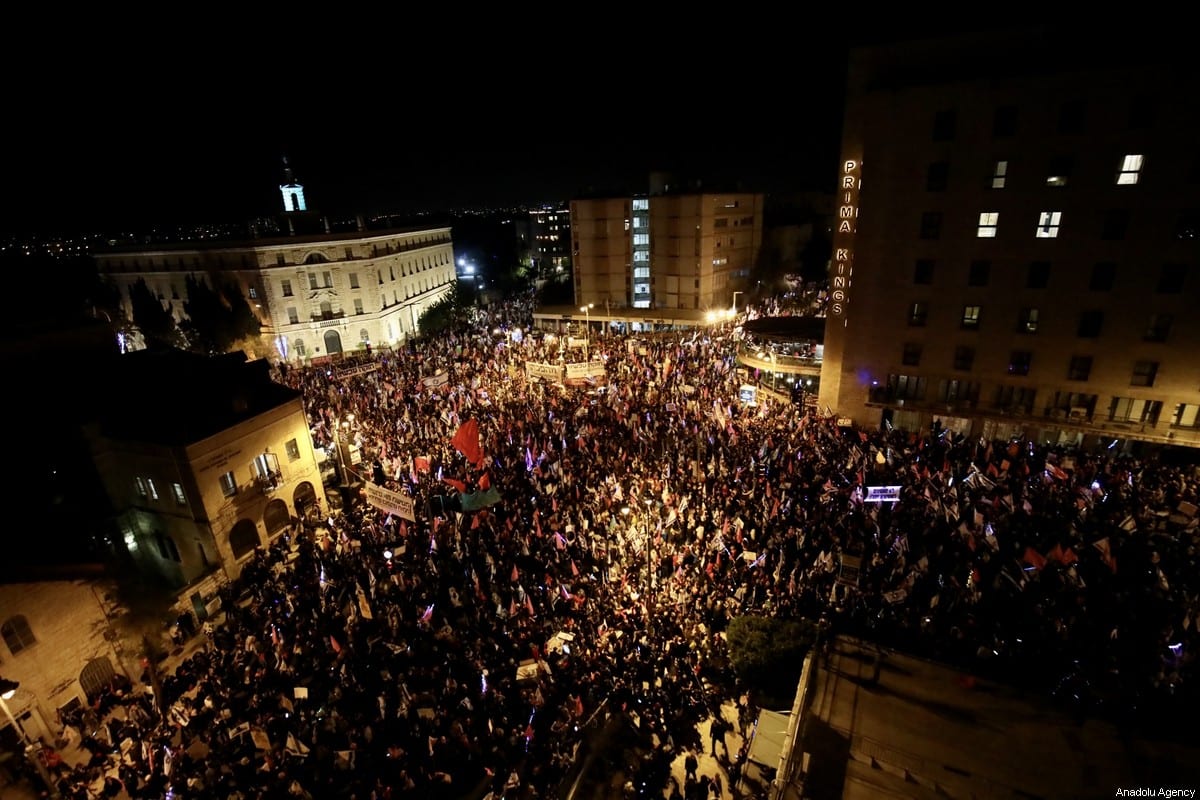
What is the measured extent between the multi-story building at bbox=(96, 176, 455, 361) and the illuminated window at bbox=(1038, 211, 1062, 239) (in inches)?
1814

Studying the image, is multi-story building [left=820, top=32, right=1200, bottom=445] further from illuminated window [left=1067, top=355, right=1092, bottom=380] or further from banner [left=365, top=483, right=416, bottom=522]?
banner [left=365, top=483, right=416, bottom=522]

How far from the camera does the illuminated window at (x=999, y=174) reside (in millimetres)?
21391

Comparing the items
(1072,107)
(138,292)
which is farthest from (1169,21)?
(138,292)

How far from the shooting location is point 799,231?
208ft

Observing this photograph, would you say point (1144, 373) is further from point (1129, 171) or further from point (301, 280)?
point (301, 280)

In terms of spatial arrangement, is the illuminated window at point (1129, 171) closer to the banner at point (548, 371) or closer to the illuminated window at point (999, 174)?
the illuminated window at point (999, 174)

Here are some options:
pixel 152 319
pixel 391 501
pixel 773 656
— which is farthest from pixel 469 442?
→ pixel 152 319

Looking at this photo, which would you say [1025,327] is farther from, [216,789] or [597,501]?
[216,789]

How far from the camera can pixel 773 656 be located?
39.4 feet

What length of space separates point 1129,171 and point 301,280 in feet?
162

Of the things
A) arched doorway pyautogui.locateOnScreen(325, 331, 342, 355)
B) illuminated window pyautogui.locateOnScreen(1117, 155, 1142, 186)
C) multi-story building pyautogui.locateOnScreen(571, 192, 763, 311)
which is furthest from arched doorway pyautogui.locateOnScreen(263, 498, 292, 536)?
multi-story building pyautogui.locateOnScreen(571, 192, 763, 311)

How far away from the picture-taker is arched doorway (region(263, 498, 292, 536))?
21.1m

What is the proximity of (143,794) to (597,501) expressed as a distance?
41.5 ft

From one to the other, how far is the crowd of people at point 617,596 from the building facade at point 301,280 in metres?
28.0
